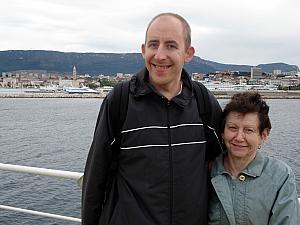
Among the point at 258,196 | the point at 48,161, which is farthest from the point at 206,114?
the point at 48,161

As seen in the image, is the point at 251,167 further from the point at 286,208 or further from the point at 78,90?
the point at 78,90

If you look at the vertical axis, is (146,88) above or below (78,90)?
above

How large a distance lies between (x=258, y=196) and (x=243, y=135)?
233mm

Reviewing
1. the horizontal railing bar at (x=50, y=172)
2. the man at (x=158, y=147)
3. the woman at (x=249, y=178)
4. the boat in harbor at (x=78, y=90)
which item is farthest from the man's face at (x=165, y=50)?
the boat in harbor at (x=78, y=90)

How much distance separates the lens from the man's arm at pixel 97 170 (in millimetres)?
1626

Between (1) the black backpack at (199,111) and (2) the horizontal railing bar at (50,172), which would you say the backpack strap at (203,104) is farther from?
(2) the horizontal railing bar at (50,172)

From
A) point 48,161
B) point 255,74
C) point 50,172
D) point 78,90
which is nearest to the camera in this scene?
point 50,172

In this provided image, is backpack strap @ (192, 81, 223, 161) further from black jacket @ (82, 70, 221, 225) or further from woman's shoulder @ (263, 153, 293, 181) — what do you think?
woman's shoulder @ (263, 153, 293, 181)

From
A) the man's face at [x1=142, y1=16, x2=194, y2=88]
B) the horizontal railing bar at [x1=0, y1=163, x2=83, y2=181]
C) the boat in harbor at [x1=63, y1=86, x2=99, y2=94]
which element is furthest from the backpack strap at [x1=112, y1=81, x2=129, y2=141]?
the boat in harbor at [x1=63, y1=86, x2=99, y2=94]

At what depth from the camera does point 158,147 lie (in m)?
1.59

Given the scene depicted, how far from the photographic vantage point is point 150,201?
1.61 meters

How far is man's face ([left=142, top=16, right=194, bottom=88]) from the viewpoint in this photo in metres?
1.58

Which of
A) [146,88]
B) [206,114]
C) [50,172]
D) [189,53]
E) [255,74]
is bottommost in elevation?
[50,172]

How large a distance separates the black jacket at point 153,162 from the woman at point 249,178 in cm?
8
